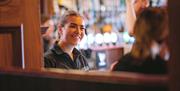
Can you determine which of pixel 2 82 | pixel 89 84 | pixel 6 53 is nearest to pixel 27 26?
pixel 6 53

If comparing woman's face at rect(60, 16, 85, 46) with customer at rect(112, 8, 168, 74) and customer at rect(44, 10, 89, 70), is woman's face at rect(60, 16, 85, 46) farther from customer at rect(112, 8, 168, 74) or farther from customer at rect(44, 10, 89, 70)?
customer at rect(112, 8, 168, 74)

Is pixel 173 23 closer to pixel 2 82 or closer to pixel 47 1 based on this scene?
pixel 2 82

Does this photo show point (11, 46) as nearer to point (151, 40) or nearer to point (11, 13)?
point (11, 13)

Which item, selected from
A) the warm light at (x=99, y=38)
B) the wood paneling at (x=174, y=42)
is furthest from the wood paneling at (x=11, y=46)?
the warm light at (x=99, y=38)

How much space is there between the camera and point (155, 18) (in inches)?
48.9

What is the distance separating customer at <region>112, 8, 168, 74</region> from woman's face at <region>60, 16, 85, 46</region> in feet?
3.24

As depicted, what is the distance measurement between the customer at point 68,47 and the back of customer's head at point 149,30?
959mm

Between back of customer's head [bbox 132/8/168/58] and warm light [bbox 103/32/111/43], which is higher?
warm light [bbox 103/32/111/43]

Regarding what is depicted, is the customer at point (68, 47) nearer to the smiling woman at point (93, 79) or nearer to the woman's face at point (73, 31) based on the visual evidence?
the woman's face at point (73, 31)

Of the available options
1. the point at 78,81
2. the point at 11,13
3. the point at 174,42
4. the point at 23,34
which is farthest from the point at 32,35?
the point at 174,42

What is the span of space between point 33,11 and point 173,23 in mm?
1248

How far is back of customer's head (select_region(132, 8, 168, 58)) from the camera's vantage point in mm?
1206

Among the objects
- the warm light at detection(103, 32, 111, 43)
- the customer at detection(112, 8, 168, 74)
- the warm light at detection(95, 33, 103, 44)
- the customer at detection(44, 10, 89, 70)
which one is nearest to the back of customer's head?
the customer at detection(112, 8, 168, 74)

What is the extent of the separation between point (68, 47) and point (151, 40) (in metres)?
1.10
